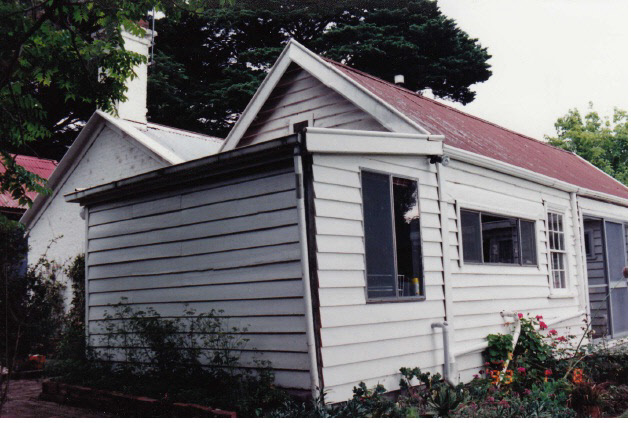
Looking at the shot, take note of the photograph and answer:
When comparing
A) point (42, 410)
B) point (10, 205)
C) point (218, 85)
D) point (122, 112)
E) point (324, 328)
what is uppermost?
point (218, 85)

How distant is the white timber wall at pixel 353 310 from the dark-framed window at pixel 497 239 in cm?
130

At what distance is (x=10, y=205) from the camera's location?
15094 mm

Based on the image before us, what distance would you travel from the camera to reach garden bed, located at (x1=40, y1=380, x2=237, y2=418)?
6.06 meters

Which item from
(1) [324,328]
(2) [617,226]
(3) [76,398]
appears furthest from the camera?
(2) [617,226]

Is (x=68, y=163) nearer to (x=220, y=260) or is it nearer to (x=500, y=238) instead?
(x=220, y=260)

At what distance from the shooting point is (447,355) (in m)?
7.27

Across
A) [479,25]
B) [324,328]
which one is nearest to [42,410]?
[324,328]

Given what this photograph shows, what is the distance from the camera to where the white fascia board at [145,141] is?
11461mm

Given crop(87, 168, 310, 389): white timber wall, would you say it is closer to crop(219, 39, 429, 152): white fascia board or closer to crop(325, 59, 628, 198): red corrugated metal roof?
crop(219, 39, 429, 152): white fascia board

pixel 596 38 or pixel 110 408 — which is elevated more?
pixel 596 38

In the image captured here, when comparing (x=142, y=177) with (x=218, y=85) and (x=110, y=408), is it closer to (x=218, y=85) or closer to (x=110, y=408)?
(x=110, y=408)

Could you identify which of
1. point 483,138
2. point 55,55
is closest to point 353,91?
point 483,138

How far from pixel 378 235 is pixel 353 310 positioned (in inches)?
37.6

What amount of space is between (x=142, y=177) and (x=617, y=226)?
962 centimetres
